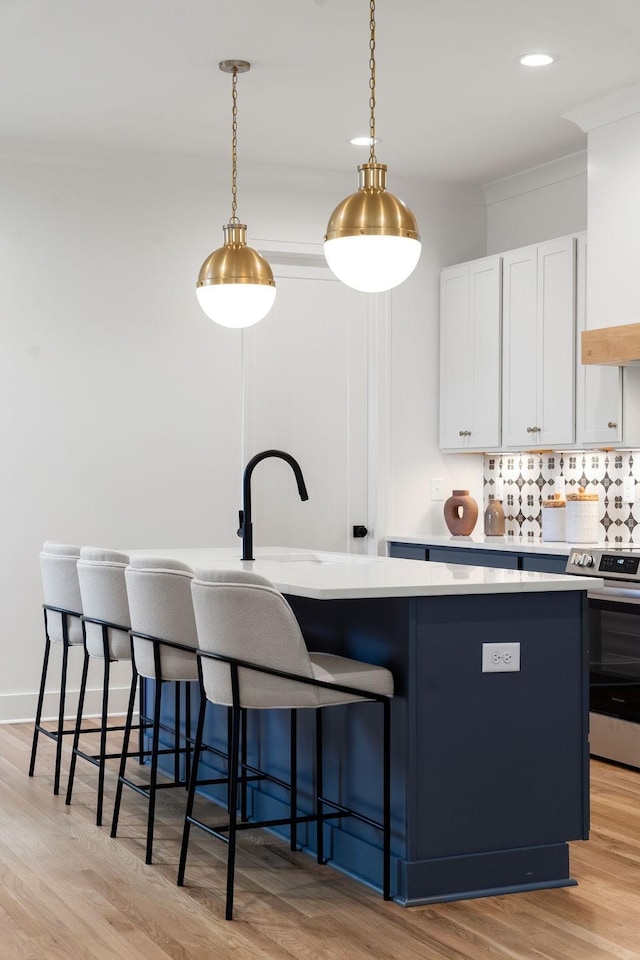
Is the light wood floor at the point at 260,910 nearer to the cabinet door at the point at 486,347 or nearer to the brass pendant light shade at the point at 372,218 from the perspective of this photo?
the brass pendant light shade at the point at 372,218

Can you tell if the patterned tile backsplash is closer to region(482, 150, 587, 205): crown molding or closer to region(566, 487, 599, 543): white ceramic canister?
region(566, 487, 599, 543): white ceramic canister

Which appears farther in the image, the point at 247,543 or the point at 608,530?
the point at 608,530

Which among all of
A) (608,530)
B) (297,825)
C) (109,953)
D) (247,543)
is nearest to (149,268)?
(247,543)

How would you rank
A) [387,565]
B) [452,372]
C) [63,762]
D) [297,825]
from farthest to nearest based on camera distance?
[452,372]
[63,762]
[387,565]
[297,825]

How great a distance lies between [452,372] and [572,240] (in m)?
1.19

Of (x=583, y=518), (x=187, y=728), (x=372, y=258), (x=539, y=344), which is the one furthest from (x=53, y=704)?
(x=372, y=258)

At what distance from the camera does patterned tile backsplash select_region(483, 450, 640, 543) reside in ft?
19.0

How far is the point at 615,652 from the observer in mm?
4910

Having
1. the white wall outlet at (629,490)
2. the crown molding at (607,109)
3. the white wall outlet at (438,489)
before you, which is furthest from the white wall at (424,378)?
the crown molding at (607,109)

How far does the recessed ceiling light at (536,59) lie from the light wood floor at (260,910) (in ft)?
9.55

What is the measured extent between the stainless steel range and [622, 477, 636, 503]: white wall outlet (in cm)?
71

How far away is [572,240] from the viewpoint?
5707mm

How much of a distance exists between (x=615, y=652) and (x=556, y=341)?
166 centimetres

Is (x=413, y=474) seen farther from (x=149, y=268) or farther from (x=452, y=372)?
(x=149, y=268)
